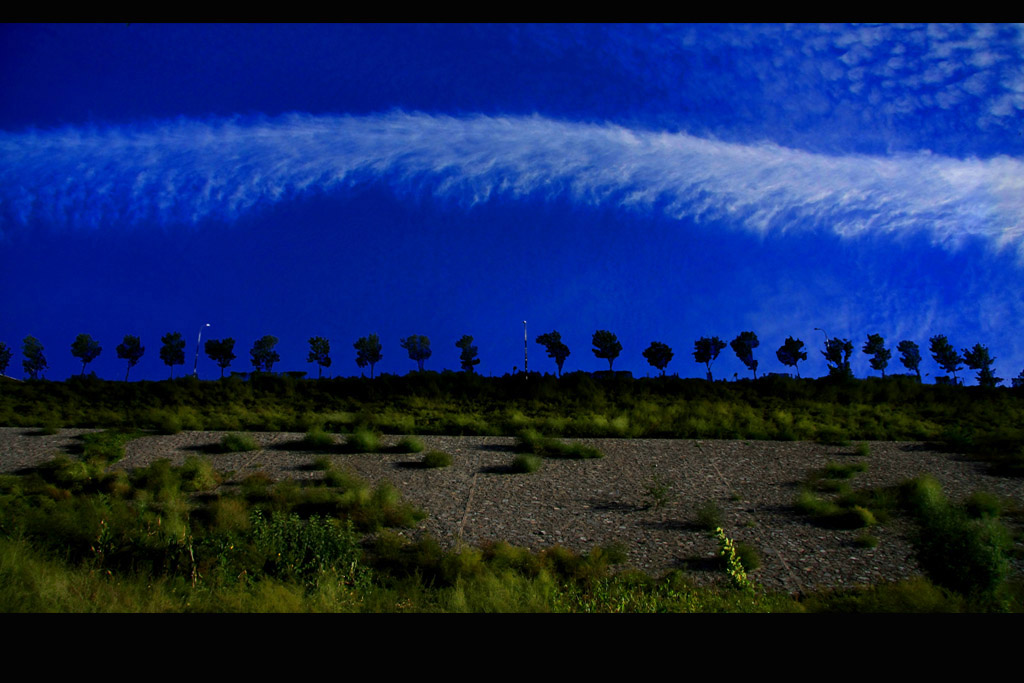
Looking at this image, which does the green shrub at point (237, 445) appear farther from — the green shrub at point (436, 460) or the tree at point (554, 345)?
the tree at point (554, 345)

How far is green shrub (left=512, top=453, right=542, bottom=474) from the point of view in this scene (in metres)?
14.1

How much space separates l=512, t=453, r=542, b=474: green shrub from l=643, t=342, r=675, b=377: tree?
79.3 m

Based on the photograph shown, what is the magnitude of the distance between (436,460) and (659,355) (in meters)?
81.3

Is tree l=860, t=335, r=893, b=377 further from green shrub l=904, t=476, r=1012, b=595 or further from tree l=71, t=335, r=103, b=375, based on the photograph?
tree l=71, t=335, r=103, b=375

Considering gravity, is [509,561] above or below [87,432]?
below

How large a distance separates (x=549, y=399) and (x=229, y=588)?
18.4m

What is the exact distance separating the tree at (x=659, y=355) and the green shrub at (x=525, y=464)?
79.3m

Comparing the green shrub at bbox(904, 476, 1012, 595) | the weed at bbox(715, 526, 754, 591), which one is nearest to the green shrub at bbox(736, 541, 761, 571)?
the weed at bbox(715, 526, 754, 591)

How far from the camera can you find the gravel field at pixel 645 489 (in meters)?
9.65

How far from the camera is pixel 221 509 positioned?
10797mm

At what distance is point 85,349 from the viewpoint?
3583 inches

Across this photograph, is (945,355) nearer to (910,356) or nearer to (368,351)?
(910,356)

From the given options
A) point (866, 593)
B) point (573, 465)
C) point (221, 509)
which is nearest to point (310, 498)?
point (221, 509)

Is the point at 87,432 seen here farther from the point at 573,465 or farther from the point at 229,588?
the point at 573,465
